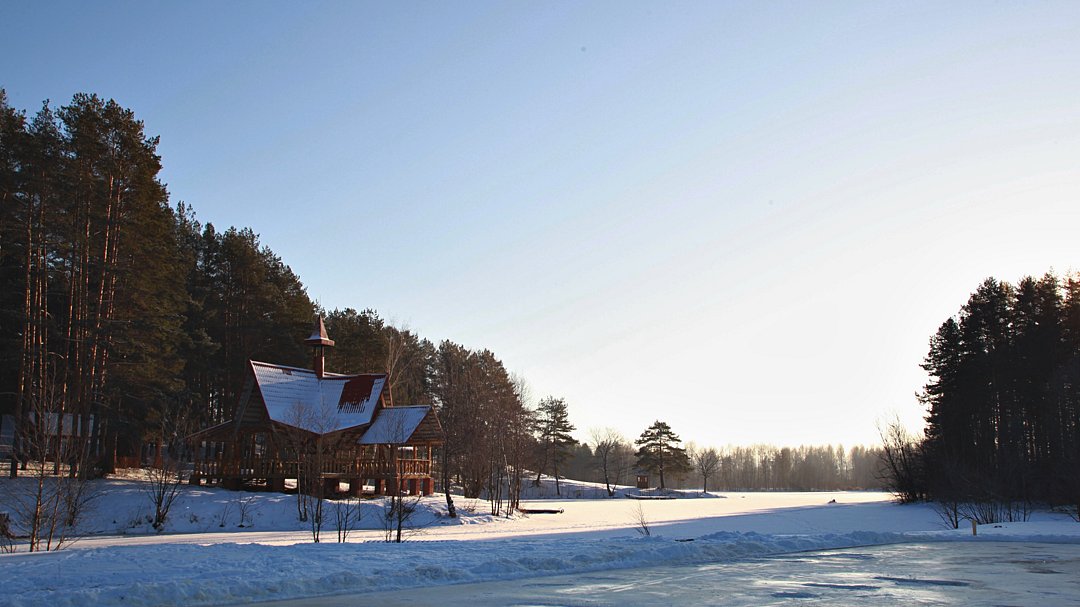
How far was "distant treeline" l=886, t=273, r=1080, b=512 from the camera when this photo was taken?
39.8 m

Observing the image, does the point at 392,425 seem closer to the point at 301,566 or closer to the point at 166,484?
the point at 166,484

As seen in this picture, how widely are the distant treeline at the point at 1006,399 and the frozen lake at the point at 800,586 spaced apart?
21.7 meters

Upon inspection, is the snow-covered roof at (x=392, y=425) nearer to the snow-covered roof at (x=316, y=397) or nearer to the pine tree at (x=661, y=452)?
the snow-covered roof at (x=316, y=397)

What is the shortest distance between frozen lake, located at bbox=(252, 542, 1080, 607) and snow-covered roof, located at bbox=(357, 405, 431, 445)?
22.5m

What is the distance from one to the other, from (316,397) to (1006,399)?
38.2 m

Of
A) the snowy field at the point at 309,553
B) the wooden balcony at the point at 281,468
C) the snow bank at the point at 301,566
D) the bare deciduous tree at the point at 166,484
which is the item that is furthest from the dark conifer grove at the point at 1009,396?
the bare deciduous tree at the point at 166,484

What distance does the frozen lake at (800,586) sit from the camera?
1184cm

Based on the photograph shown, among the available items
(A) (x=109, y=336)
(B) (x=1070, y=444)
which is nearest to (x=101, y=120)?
(A) (x=109, y=336)

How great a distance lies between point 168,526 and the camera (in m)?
28.2

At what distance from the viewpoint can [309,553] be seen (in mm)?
16484

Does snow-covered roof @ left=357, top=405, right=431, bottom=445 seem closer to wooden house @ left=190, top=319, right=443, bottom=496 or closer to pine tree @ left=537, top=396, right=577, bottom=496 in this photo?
wooden house @ left=190, top=319, right=443, bottom=496

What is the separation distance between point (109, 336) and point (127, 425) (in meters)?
8.48

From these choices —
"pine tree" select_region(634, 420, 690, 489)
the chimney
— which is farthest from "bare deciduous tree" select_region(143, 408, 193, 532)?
"pine tree" select_region(634, 420, 690, 489)

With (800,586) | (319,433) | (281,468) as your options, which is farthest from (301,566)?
(281,468)
